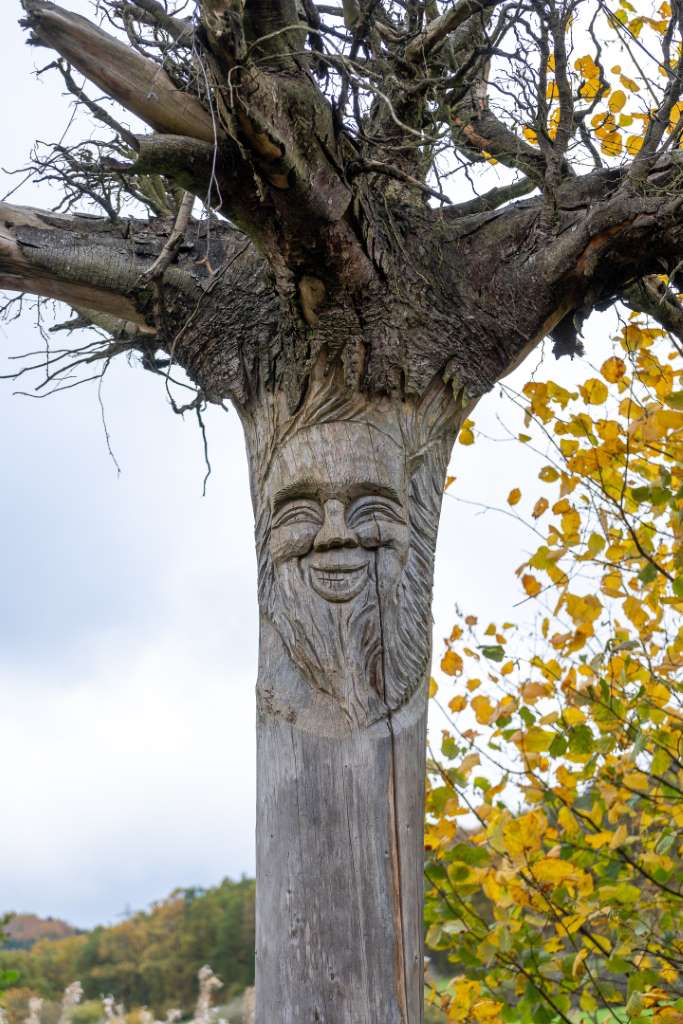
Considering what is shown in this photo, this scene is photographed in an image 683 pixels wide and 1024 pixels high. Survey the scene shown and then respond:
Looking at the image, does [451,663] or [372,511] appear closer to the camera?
[372,511]

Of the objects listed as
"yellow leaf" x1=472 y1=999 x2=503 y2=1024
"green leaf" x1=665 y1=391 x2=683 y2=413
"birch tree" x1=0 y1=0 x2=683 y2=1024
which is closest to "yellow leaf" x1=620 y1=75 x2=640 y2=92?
"birch tree" x1=0 y1=0 x2=683 y2=1024

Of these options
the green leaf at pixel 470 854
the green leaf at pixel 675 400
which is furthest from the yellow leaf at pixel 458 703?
the green leaf at pixel 675 400

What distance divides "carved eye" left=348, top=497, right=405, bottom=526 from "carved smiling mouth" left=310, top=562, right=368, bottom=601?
0.43 ft

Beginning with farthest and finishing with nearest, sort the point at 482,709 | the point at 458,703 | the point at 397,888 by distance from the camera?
the point at 458,703 < the point at 482,709 < the point at 397,888

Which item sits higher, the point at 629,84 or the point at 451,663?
the point at 629,84

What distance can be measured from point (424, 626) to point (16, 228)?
1861 millimetres

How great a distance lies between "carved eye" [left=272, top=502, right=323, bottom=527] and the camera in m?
3.00

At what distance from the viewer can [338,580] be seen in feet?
9.52

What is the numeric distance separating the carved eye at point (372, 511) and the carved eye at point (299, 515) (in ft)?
0.32

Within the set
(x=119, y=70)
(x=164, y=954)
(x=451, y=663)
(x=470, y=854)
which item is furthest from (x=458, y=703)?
(x=164, y=954)

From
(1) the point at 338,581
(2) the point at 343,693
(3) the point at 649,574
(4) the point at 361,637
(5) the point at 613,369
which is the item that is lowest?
(2) the point at 343,693

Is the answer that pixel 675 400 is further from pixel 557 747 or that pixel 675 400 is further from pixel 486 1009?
pixel 486 1009

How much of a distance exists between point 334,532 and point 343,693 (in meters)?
0.44

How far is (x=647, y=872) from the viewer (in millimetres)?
4125
